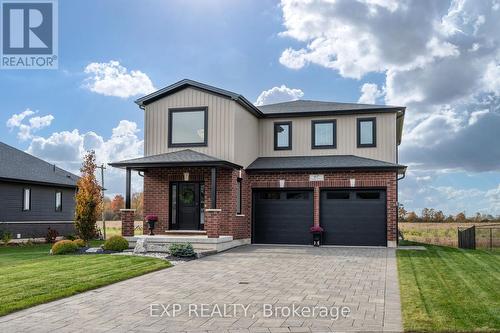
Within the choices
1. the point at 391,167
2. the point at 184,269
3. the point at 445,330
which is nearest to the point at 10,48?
the point at 184,269

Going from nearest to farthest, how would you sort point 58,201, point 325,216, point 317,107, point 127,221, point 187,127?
point 127,221
point 187,127
point 325,216
point 317,107
point 58,201

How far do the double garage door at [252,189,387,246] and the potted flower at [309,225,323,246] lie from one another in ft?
1.51

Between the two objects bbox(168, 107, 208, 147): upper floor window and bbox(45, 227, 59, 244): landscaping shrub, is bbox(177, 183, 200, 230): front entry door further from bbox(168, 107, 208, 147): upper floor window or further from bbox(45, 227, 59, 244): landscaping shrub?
bbox(45, 227, 59, 244): landscaping shrub

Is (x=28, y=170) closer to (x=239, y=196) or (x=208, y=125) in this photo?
(x=208, y=125)

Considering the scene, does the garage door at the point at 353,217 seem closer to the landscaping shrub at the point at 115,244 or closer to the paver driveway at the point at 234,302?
the paver driveway at the point at 234,302

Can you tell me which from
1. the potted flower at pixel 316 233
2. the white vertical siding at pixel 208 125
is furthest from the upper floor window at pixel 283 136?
the potted flower at pixel 316 233

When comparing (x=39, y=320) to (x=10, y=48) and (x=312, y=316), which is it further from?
(x=10, y=48)

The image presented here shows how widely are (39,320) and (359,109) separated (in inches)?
641

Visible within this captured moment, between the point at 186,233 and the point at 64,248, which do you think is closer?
the point at 64,248

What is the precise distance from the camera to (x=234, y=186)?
63.6ft

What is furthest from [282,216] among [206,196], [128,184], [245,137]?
[128,184]

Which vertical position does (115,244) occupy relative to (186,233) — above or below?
below

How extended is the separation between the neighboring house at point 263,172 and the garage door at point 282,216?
0.14 ft

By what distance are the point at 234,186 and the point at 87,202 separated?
24.0 ft
